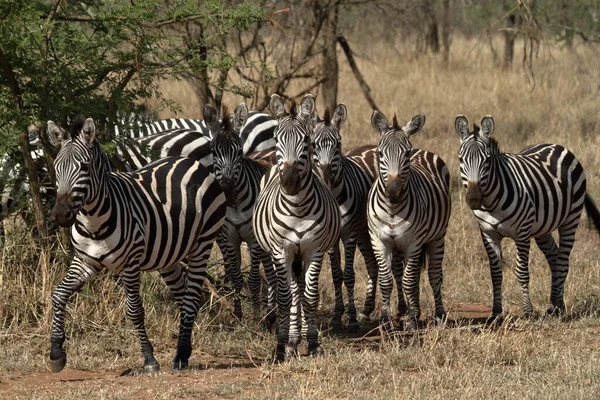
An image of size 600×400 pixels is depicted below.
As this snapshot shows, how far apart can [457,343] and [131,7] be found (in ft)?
12.3

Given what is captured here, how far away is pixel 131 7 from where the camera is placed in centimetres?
801

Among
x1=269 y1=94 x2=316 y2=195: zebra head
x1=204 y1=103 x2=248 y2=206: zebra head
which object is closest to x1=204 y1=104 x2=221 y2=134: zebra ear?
x1=204 y1=103 x2=248 y2=206: zebra head

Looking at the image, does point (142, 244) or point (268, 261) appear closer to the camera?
point (142, 244)

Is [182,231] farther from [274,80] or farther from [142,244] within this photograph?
[274,80]

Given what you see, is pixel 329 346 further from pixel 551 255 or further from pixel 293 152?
pixel 551 255

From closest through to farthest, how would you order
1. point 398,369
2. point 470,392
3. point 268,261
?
1. point 470,392
2. point 398,369
3. point 268,261

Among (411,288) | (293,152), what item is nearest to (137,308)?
(293,152)

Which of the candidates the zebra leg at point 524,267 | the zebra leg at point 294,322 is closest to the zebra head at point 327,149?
the zebra leg at point 294,322

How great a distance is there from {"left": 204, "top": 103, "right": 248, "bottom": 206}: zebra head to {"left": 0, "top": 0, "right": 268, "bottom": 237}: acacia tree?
0.47m

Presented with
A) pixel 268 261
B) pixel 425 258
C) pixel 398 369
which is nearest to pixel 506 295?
pixel 425 258

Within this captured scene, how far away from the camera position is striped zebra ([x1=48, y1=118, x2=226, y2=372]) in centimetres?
629

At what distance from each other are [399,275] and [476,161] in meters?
1.28

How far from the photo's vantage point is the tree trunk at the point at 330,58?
557 inches

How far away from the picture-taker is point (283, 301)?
7.38 m
